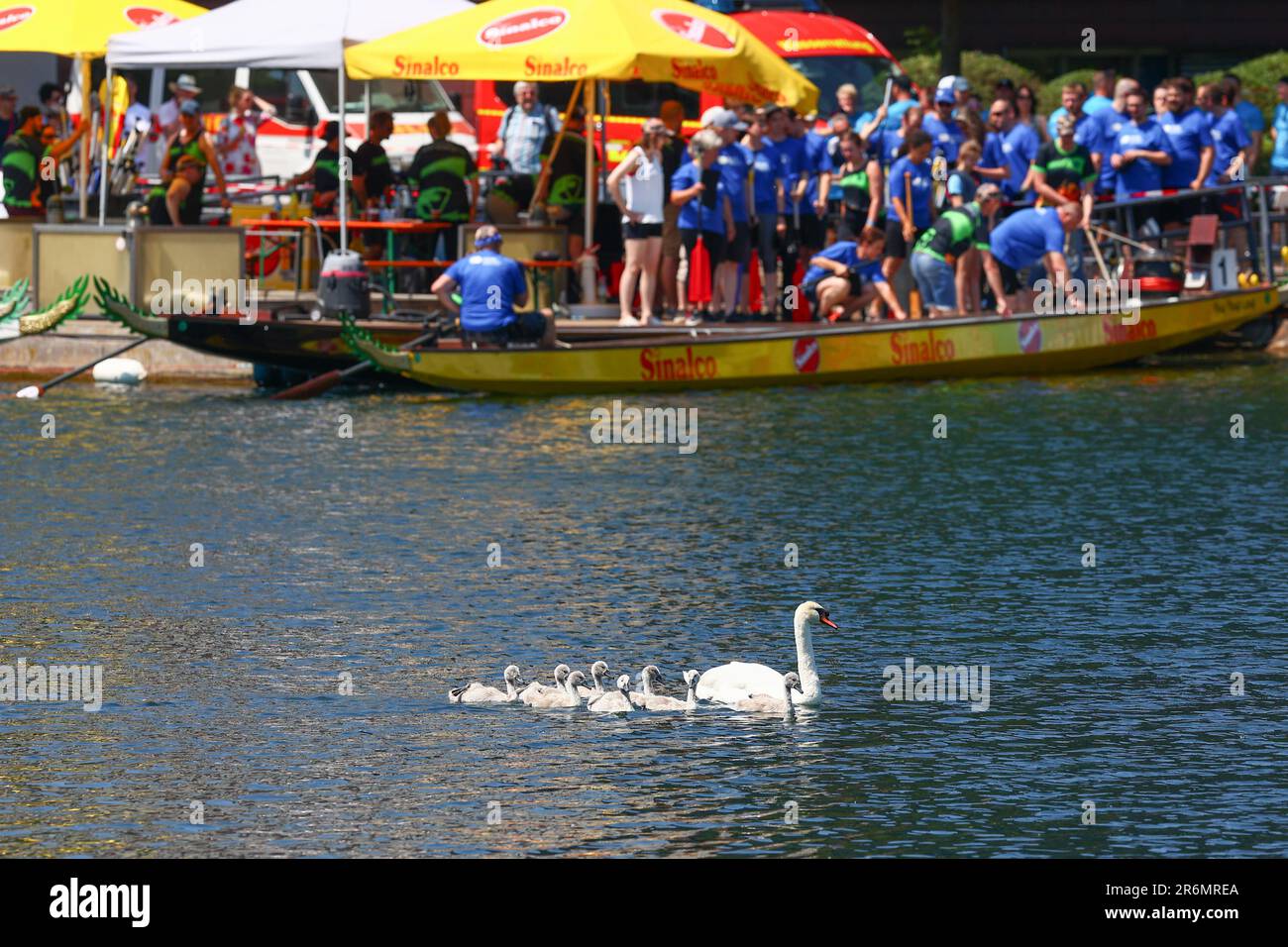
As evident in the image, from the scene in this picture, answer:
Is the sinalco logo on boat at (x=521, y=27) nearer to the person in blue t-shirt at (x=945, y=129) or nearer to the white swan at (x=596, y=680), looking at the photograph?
the person in blue t-shirt at (x=945, y=129)

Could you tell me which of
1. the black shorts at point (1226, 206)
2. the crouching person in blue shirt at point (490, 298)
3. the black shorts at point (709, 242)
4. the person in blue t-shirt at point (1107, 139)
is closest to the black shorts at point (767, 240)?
the black shorts at point (709, 242)

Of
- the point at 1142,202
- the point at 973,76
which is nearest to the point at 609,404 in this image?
the point at 1142,202

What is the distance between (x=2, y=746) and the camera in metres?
11.1

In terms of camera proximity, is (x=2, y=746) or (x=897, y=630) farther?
(x=897, y=630)

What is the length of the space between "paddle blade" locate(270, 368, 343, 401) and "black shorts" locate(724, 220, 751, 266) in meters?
4.20

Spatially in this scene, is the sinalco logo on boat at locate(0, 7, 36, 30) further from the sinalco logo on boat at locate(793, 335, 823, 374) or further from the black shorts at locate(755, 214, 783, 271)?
the sinalco logo on boat at locate(793, 335, 823, 374)

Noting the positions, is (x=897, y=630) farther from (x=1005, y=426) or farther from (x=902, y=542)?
(x=1005, y=426)

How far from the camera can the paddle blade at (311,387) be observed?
2353 cm

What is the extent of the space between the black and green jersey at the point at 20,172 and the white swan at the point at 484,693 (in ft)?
55.0

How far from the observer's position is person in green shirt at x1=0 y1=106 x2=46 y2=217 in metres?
27.3

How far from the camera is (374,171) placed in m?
27.0

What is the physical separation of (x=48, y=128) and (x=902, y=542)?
52.4 feet

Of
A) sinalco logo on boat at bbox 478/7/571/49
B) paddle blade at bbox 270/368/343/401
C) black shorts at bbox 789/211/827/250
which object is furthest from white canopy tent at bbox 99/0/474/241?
black shorts at bbox 789/211/827/250
